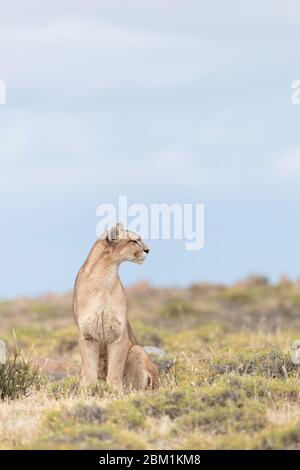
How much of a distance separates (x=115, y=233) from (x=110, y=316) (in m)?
0.97

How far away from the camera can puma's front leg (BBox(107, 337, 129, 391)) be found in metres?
11.4

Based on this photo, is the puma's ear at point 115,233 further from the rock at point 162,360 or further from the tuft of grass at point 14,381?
the rock at point 162,360

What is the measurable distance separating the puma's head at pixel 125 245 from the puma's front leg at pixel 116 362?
952 mm

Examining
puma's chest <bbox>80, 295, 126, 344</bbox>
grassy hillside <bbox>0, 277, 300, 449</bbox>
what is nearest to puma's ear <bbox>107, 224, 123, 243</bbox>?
puma's chest <bbox>80, 295, 126, 344</bbox>

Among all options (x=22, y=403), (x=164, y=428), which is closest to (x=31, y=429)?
(x=164, y=428)

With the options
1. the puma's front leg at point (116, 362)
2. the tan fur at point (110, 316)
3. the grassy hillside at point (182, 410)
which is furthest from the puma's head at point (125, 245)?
the grassy hillside at point (182, 410)

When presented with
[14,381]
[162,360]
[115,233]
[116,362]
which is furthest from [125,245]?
[162,360]

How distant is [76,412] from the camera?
9.54 metres

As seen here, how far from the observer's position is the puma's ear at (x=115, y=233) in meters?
11.6

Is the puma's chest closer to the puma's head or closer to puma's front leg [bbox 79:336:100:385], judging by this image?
puma's front leg [bbox 79:336:100:385]

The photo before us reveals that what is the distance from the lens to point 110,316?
37.4 ft

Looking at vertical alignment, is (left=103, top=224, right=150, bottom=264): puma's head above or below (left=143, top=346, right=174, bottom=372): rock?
above

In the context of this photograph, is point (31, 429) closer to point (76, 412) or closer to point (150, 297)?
point (76, 412)
